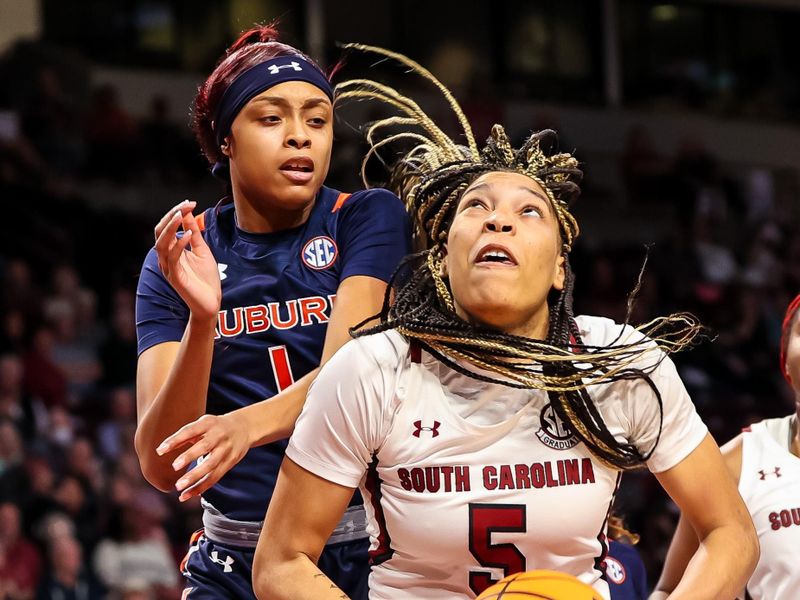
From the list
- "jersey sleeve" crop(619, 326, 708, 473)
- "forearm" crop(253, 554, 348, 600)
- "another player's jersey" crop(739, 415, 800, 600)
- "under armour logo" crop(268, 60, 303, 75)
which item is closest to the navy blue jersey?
"another player's jersey" crop(739, 415, 800, 600)

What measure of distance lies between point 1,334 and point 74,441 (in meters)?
0.99

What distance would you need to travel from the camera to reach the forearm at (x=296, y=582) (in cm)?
259

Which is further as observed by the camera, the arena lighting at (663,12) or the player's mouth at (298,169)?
the arena lighting at (663,12)

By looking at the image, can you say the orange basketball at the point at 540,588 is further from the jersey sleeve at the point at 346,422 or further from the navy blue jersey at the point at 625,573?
the navy blue jersey at the point at 625,573

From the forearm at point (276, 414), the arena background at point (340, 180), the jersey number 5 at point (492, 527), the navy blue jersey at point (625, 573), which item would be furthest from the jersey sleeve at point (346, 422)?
the arena background at point (340, 180)

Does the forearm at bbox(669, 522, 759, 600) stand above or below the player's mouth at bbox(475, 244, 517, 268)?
below

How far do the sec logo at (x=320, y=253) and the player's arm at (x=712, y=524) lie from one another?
3.11ft

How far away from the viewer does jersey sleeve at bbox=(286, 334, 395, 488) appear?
2.64 meters

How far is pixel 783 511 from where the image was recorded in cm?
341

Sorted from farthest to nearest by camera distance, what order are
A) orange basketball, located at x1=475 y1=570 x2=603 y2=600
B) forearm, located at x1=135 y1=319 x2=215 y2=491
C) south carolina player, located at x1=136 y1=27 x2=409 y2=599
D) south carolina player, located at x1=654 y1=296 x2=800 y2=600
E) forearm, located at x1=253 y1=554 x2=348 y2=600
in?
south carolina player, located at x1=654 y1=296 x2=800 y2=600
south carolina player, located at x1=136 y1=27 x2=409 y2=599
forearm, located at x1=135 y1=319 x2=215 y2=491
forearm, located at x1=253 y1=554 x2=348 y2=600
orange basketball, located at x1=475 y1=570 x2=603 y2=600

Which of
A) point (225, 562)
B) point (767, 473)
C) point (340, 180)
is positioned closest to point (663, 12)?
point (340, 180)

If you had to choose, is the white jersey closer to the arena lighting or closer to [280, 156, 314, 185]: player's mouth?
[280, 156, 314, 185]: player's mouth

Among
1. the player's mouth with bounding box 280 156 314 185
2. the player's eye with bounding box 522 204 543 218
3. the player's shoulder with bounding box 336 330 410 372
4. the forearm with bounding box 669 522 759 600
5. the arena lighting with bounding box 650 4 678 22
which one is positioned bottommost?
the forearm with bounding box 669 522 759 600

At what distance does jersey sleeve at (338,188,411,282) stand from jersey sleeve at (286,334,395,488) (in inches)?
17.3
